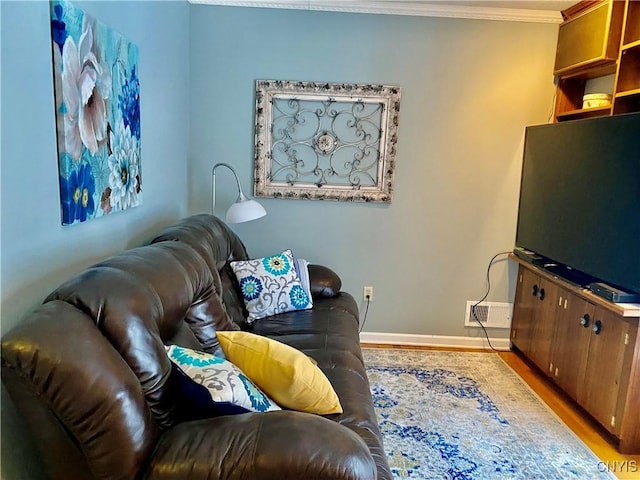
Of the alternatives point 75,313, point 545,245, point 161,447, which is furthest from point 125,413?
point 545,245

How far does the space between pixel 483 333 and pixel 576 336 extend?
0.99m

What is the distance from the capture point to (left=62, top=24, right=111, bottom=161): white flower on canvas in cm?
157

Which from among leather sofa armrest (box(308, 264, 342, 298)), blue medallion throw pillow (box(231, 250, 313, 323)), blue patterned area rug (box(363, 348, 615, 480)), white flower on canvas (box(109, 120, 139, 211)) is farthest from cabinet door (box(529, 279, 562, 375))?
white flower on canvas (box(109, 120, 139, 211))

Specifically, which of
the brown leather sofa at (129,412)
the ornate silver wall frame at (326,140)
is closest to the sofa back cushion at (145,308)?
the brown leather sofa at (129,412)

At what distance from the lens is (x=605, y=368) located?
8.03 ft

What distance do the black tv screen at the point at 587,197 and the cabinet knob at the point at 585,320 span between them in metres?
0.22

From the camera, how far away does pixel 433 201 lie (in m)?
3.50

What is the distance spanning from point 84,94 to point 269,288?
1.43 meters

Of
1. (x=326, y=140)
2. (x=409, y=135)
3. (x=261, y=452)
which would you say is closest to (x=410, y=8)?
(x=409, y=135)

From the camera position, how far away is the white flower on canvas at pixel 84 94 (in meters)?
1.57

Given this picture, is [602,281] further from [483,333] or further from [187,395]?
[187,395]

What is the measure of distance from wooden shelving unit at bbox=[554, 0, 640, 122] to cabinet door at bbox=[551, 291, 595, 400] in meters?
1.13

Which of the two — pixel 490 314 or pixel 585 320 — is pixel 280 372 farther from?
pixel 490 314

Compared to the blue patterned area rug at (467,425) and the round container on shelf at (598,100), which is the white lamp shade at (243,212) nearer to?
the blue patterned area rug at (467,425)
